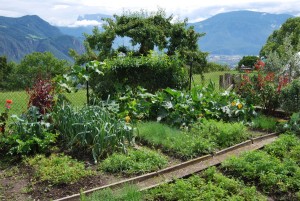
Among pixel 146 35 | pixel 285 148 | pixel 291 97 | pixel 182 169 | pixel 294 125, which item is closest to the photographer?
pixel 182 169

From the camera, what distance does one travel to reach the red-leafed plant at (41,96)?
6.43 m

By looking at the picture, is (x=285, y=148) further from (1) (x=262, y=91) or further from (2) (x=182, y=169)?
(1) (x=262, y=91)

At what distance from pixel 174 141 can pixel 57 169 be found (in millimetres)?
2285

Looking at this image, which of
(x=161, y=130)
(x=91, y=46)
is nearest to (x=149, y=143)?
(x=161, y=130)

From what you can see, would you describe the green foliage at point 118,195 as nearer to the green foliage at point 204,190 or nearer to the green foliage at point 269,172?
the green foliage at point 204,190

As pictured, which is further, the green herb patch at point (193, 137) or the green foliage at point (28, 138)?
the green herb patch at point (193, 137)

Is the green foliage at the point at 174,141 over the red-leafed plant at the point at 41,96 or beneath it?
beneath

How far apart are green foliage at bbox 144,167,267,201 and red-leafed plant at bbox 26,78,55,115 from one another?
2992 mm

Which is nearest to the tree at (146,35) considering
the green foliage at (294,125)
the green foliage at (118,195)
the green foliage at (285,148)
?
the green foliage at (294,125)

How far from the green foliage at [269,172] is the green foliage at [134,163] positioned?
108 cm

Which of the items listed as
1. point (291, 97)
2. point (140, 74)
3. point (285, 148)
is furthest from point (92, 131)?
point (291, 97)

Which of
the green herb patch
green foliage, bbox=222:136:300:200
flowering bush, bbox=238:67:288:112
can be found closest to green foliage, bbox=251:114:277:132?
flowering bush, bbox=238:67:288:112

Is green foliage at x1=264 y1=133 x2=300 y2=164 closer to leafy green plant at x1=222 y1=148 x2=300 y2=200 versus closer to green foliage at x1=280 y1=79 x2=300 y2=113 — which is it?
leafy green plant at x1=222 y1=148 x2=300 y2=200

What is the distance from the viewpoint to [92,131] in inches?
227
